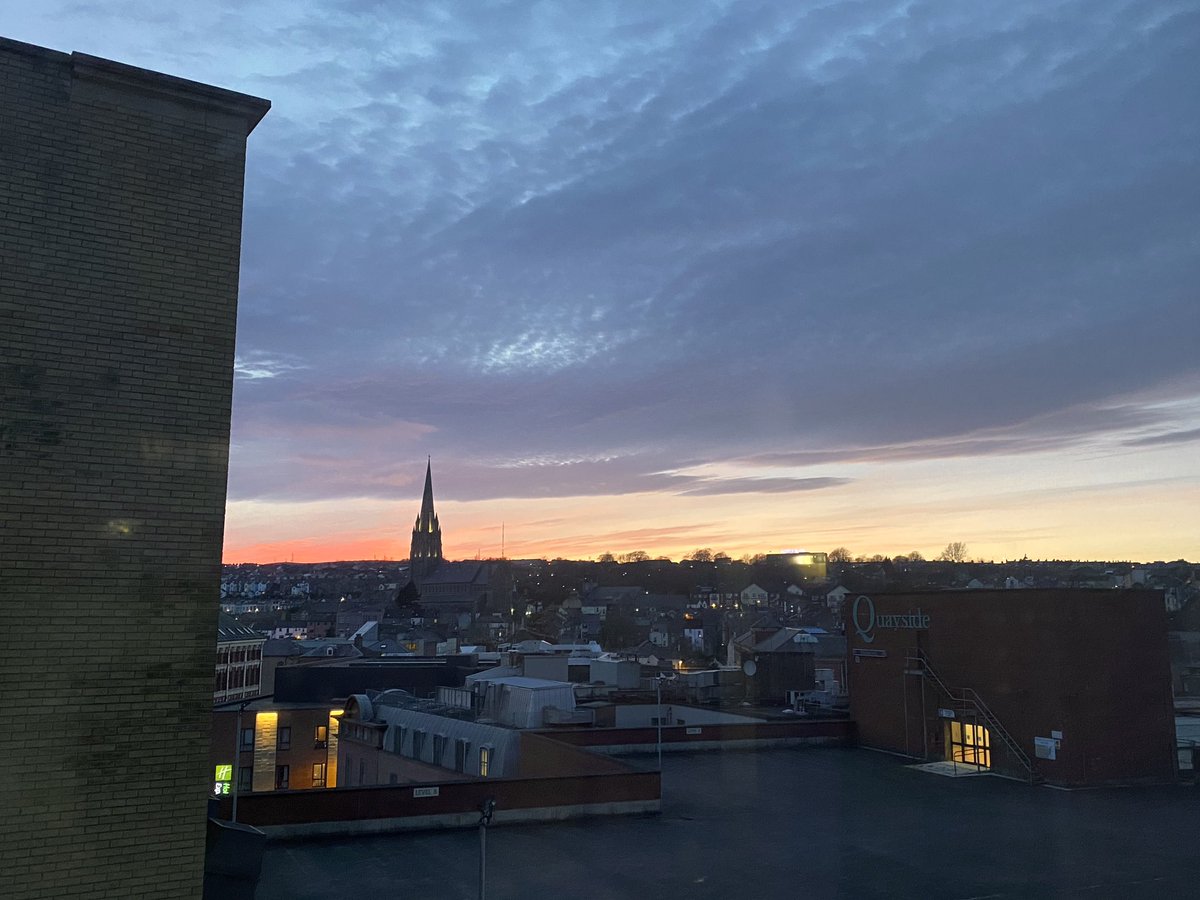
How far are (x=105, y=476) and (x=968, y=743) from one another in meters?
32.6

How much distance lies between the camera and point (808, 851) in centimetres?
2083

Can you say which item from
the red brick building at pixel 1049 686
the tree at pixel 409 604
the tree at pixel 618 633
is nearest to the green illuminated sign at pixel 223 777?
the red brick building at pixel 1049 686

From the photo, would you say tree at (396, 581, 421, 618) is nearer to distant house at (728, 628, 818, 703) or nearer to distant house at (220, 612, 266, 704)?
distant house at (220, 612, 266, 704)

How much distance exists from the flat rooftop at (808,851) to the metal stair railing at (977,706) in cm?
181

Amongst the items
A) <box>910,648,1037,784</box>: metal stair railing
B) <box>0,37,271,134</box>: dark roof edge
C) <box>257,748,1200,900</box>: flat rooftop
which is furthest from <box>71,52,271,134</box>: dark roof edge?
<box>910,648,1037,784</box>: metal stair railing

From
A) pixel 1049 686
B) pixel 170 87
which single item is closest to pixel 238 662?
pixel 1049 686

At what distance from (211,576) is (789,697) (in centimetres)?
5332

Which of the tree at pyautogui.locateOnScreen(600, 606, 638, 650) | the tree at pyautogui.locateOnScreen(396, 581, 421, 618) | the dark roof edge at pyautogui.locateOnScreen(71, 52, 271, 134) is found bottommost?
the tree at pyautogui.locateOnScreen(600, 606, 638, 650)

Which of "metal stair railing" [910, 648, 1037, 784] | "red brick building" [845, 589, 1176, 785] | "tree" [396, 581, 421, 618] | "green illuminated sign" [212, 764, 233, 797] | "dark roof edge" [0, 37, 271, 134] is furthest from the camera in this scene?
"tree" [396, 581, 421, 618]

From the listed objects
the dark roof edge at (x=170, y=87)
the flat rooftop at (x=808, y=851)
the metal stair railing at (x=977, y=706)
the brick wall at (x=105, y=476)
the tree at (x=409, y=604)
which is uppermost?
the dark roof edge at (x=170, y=87)

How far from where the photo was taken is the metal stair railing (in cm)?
3050

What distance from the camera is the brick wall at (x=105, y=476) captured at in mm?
8078

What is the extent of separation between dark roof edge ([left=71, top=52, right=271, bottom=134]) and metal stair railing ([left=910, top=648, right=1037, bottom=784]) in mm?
31541

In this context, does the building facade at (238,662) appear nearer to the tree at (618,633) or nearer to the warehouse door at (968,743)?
the tree at (618,633)
